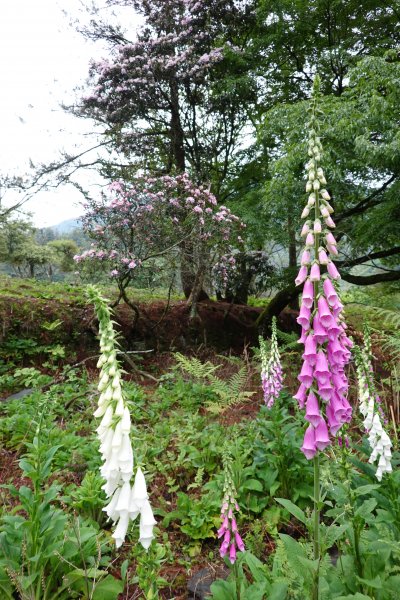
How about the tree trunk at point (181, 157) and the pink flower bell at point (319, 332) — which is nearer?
the pink flower bell at point (319, 332)

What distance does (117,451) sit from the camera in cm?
170

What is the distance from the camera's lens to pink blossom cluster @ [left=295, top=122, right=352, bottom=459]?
190 cm

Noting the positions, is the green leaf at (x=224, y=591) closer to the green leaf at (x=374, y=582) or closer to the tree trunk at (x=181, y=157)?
the green leaf at (x=374, y=582)

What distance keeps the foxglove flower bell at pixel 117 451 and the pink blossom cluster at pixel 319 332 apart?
0.85 meters

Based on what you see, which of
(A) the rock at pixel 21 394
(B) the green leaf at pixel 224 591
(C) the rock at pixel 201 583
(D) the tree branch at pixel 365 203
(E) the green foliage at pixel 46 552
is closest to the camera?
(B) the green leaf at pixel 224 591

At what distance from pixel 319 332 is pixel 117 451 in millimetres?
1117

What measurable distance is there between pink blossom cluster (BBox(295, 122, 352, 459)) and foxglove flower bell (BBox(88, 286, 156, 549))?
33.4 inches

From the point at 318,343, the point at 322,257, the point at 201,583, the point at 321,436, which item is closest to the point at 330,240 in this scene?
the point at 322,257

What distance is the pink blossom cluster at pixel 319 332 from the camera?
1.90 meters

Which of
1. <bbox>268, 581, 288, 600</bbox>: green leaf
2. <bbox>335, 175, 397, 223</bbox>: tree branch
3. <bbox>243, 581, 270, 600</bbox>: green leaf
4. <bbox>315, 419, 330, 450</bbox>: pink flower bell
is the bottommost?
<bbox>243, 581, 270, 600</bbox>: green leaf

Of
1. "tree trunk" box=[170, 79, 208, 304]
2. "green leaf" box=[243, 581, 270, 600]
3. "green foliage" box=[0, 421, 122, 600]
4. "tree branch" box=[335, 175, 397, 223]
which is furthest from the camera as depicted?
"tree trunk" box=[170, 79, 208, 304]

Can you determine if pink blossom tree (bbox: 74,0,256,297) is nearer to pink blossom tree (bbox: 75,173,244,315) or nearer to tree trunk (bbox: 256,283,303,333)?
pink blossom tree (bbox: 75,173,244,315)

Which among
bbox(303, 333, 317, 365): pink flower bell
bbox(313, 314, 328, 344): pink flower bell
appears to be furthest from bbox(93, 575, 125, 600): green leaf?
bbox(313, 314, 328, 344): pink flower bell

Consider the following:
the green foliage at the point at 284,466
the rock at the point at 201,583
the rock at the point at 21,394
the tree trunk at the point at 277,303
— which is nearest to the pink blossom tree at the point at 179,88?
the tree trunk at the point at 277,303
